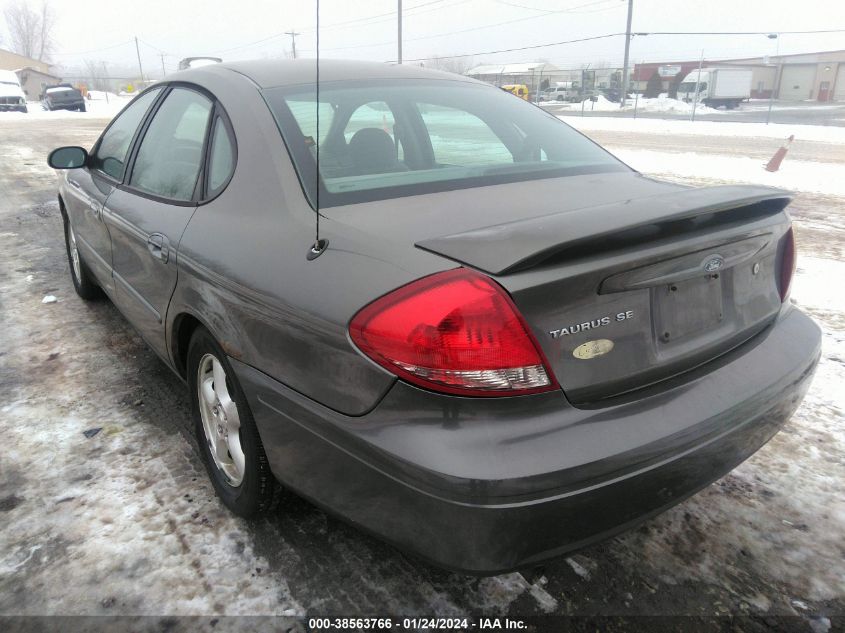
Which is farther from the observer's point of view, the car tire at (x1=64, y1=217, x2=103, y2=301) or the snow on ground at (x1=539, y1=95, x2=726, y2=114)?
the snow on ground at (x1=539, y1=95, x2=726, y2=114)

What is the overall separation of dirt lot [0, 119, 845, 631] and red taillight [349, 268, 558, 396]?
0.86 m

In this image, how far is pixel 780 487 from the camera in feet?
8.46

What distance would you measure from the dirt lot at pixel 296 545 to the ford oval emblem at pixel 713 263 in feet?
3.31

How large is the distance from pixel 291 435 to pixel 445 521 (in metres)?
0.58

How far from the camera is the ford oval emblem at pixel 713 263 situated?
1.83 m

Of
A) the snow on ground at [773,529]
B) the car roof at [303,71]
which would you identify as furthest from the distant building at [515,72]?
the snow on ground at [773,529]

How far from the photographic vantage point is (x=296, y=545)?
225 cm

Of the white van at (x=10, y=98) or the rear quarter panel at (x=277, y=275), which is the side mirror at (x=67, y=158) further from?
the white van at (x=10, y=98)

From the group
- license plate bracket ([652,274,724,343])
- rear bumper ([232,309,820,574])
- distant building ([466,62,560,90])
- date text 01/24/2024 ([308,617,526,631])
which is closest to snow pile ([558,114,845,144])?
license plate bracket ([652,274,724,343])

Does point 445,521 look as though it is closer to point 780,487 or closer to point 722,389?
point 722,389

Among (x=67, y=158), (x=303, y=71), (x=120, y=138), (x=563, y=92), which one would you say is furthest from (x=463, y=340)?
(x=563, y=92)

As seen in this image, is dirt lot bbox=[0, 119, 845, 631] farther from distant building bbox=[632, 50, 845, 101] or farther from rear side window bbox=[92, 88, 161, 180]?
distant building bbox=[632, 50, 845, 101]

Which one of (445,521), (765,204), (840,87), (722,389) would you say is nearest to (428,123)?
(765,204)

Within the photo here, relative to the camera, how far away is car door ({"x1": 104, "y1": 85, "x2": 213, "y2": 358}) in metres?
2.59
